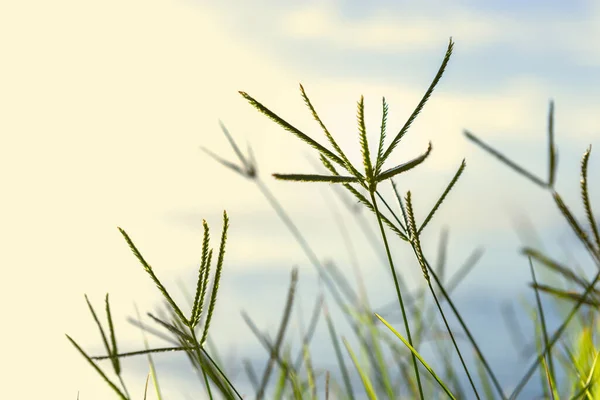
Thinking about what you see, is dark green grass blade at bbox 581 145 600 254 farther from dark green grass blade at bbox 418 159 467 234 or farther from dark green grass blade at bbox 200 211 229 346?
dark green grass blade at bbox 200 211 229 346

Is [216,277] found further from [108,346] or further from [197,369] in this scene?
[197,369]

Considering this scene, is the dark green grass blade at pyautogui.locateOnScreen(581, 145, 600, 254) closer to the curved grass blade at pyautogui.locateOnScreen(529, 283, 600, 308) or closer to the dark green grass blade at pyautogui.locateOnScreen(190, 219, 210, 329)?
the curved grass blade at pyautogui.locateOnScreen(529, 283, 600, 308)

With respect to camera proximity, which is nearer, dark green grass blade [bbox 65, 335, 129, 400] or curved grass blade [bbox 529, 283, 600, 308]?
dark green grass blade [bbox 65, 335, 129, 400]

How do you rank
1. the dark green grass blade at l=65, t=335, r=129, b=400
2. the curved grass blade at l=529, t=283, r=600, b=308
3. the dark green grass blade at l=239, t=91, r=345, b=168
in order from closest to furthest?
the dark green grass blade at l=239, t=91, r=345, b=168 → the dark green grass blade at l=65, t=335, r=129, b=400 → the curved grass blade at l=529, t=283, r=600, b=308

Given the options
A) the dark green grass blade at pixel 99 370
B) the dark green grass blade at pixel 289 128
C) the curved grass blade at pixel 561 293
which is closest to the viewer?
the dark green grass blade at pixel 289 128

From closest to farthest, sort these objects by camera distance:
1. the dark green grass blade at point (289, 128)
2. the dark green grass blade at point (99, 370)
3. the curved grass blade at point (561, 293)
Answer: the dark green grass blade at point (289, 128) → the dark green grass blade at point (99, 370) → the curved grass blade at point (561, 293)

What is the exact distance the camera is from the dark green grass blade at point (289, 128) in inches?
32.1

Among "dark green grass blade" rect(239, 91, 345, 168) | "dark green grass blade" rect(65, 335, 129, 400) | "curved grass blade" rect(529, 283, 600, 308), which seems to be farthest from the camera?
"curved grass blade" rect(529, 283, 600, 308)

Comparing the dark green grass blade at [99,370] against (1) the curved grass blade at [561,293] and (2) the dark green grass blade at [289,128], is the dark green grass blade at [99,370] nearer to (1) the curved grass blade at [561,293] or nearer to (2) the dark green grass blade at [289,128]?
Result: (2) the dark green grass blade at [289,128]

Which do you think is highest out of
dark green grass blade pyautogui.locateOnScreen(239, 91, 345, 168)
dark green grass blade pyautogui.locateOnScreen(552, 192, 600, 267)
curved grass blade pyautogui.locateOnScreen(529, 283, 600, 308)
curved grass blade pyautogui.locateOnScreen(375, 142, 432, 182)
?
dark green grass blade pyautogui.locateOnScreen(239, 91, 345, 168)

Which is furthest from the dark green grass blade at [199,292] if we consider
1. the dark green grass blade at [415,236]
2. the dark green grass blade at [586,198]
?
the dark green grass blade at [586,198]

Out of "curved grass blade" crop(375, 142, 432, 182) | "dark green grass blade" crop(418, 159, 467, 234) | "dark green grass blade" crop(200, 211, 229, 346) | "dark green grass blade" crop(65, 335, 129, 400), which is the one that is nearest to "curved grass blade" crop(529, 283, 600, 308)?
"dark green grass blade" crop(418, 159, 467, 234)

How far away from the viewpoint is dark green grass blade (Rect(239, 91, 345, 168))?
815mm

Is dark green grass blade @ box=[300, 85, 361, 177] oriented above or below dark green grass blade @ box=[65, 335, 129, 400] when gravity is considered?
above
